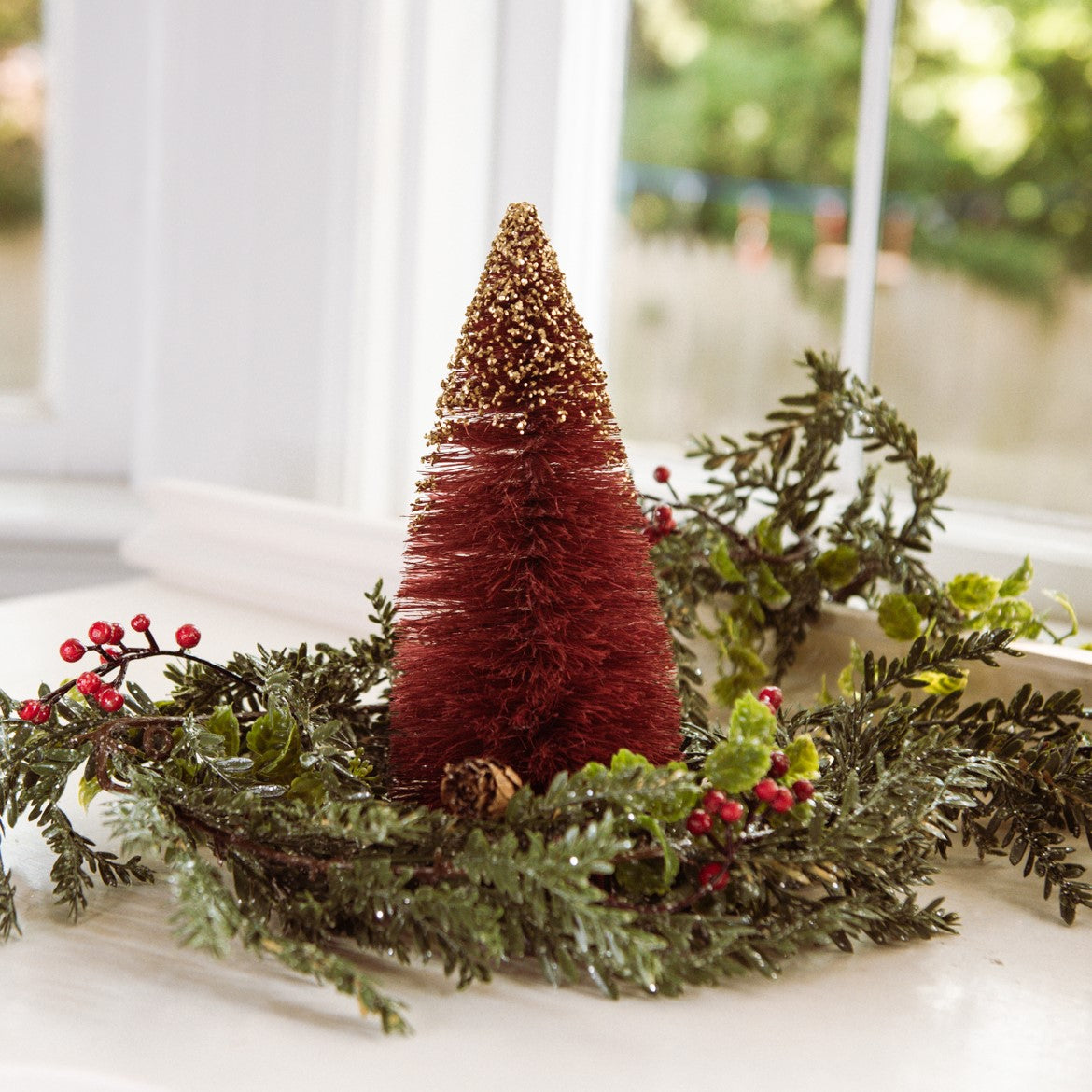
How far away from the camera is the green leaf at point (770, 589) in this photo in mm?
651

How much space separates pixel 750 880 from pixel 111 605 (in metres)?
0.69

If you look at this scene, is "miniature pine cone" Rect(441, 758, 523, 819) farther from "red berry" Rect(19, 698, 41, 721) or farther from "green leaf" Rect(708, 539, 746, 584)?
"green leaf" Rect(708, 539, 746, 584)

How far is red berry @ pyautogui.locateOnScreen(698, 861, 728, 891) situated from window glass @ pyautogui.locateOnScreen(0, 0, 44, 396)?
125 cm

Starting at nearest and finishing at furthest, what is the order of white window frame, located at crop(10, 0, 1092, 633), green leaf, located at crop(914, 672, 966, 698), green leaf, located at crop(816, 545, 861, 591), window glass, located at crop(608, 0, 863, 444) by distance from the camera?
green leaf, located at crop(914, 672, 966, 698) → green leaf, located at crop(816, 545, 861, 591) → white window frame, located at crop(10, 0, 1092, 633) → window glass, located at crop(608, 0, 863, 444)

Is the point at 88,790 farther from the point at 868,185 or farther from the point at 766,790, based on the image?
the point at 868,185

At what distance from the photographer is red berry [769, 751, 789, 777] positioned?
392mm

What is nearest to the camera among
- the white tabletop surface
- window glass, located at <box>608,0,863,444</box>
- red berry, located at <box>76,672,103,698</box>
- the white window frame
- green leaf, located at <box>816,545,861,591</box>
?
the white tabletop surface

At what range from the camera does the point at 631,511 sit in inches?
16.3

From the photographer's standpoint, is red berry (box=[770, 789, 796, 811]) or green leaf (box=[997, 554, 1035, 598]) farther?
green leaf (box=[997, 554, 1035, 598])

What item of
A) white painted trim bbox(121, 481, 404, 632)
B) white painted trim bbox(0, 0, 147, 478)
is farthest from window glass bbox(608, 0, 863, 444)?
white painted trim bbox(0, 0, 147, 478)

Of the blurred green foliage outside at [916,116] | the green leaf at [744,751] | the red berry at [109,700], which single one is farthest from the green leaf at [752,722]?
the blurred green foliage outside at [916,116]

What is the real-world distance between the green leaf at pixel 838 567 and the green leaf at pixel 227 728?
1.12 feet

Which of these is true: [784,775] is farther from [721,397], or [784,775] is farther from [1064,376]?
[721,397]

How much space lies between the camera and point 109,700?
0.41m
